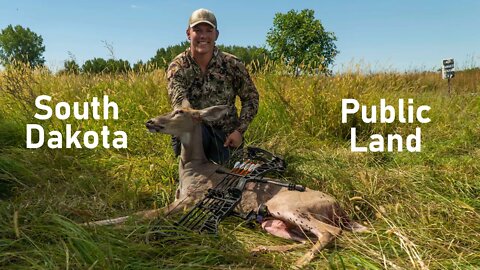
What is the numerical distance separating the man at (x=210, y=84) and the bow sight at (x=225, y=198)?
67 centimetres

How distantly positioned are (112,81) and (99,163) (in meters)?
2.84

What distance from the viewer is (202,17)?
4.32 m

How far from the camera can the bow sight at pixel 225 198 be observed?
2934 mm

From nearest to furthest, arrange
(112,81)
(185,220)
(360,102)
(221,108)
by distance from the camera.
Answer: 1. (185,220)
2. (221,108)
3. (360,102)
4. (112,81)

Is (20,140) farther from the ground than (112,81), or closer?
closer

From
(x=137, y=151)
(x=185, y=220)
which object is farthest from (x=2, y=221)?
(x=137, y=151)

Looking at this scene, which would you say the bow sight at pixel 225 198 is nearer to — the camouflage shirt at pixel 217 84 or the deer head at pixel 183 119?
the deer head at pixel 183 119

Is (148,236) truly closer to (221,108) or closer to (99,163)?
(221,108)

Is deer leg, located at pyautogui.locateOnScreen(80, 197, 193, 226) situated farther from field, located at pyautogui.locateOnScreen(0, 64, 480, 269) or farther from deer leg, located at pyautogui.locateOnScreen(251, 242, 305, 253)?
deer leg, located at pyautogui.locateOnScreen(251, 242, 305, 253)

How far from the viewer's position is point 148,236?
2.71 meters

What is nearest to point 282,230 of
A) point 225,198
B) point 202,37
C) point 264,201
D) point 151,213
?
point 264,201

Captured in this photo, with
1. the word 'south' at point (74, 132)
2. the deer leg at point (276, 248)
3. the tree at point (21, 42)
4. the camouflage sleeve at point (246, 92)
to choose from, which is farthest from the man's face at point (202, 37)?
the tree at point (21, 42)

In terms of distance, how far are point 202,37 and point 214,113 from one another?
957 mm

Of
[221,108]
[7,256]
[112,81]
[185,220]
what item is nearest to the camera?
[7,256]
